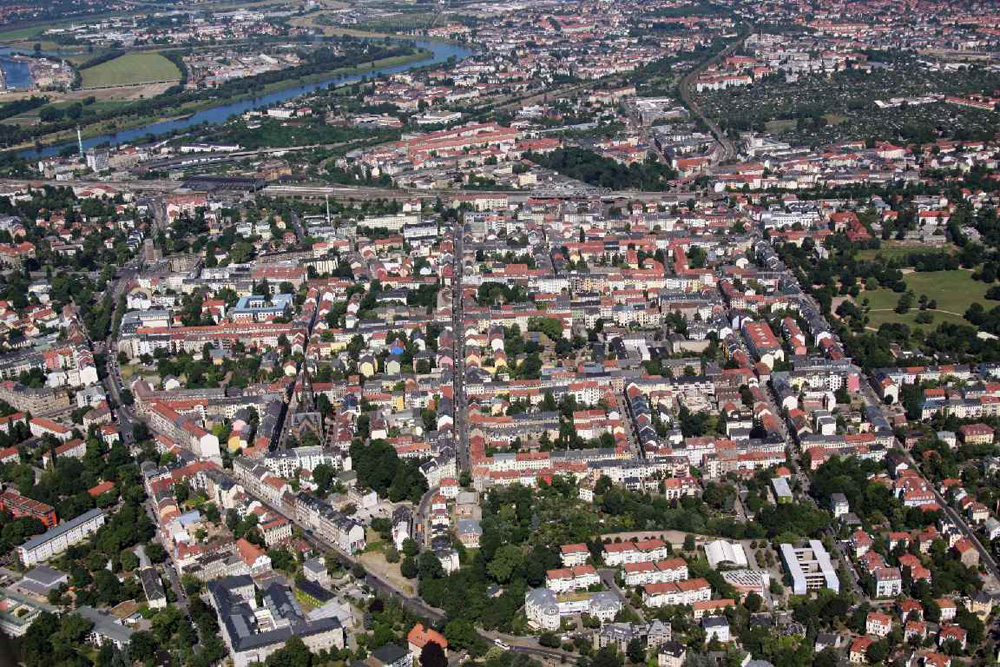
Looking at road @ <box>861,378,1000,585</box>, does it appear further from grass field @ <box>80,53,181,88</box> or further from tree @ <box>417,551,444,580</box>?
grass field @ <box>80,53,181,88</box>

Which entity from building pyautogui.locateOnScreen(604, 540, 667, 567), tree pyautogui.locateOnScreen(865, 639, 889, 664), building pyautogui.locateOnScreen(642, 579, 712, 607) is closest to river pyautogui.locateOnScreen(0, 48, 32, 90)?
building pyautogui.locateOnScreen(604, 540, 667, 567)

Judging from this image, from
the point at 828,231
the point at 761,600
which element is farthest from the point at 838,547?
the point at 828,231

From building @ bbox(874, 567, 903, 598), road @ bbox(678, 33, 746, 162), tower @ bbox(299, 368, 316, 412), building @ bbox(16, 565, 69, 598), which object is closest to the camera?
building @ bbox(874, 567, 903, 598)

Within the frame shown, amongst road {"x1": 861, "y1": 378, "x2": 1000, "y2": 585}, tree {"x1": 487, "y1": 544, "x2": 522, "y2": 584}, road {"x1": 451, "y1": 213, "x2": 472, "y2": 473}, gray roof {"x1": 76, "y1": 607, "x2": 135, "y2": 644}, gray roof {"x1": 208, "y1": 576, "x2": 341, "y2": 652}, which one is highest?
gray roof {"x1": 208, "y1": 576, "x2": 341, "y2": 652}

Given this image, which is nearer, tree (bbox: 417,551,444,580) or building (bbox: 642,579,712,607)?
building (bbox: 642,579,712,607)

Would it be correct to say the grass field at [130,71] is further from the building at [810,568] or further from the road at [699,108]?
the building at [810,568]

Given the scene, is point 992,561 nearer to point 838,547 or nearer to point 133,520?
point 838,547

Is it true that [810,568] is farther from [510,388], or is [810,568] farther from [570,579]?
[510,388]
